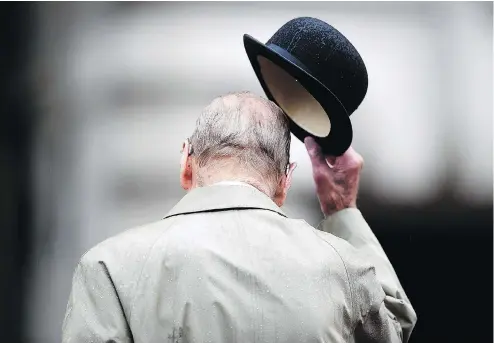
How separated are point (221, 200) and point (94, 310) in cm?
28

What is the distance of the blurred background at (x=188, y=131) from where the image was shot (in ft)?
8.72

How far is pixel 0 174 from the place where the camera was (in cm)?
→ 268

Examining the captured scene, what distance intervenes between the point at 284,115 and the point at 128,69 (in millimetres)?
1205

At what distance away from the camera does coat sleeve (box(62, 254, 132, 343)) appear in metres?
1.35

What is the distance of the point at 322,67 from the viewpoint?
163 centimetres

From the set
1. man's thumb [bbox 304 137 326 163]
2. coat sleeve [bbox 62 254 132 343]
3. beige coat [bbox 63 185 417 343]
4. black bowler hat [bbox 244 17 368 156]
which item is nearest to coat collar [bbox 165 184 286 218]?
beige coat [bbox 63 185 417 343]

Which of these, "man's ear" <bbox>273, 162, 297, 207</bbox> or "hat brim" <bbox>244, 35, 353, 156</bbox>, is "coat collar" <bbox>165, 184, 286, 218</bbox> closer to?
"man's ear" <bbox>273, 162, 297, 207</bbox>

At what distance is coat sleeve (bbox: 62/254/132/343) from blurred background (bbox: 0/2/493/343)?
1258 mm

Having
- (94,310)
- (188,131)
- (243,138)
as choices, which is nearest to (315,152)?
(243,138)

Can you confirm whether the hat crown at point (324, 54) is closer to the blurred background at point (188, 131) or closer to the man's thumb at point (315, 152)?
the man's thumb at point (315, 152)

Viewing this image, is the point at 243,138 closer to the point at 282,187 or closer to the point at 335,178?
the point at 282,187

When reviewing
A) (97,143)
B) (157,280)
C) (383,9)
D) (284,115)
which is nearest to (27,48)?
(97,143)

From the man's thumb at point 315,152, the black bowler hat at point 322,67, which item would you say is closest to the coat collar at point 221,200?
the black bowler hat at point 322,67

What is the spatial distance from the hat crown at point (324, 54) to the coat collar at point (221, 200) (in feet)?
0.98
